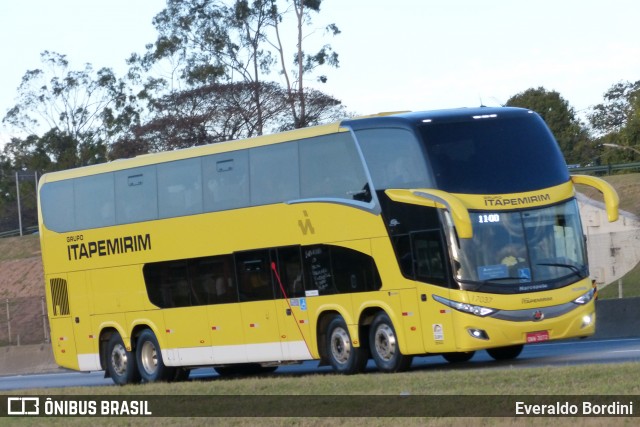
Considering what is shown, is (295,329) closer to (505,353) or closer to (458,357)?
(458,357)

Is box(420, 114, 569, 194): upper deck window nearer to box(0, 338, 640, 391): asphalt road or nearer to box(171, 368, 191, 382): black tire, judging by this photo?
box(0, 338, 640, 391): asphalt road

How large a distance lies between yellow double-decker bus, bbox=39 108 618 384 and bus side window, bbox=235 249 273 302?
37mm

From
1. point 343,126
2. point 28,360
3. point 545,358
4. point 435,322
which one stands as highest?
point 343,126

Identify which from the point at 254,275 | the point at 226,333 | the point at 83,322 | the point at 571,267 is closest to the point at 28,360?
the point at 83,322

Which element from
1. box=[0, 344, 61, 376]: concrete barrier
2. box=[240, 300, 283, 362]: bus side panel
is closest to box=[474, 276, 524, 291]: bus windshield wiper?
box=[240, 300, 283, 362]: bus side panel

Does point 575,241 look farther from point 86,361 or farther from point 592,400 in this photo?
point 86,361

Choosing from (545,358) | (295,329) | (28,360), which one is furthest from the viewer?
(28,360)

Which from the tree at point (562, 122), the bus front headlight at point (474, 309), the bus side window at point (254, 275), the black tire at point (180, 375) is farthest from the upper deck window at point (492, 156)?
the tree at point (562, 122)

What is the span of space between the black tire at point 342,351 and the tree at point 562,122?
75.1 m

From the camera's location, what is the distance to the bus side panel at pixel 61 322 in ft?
90.2

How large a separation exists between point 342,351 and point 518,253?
376 cm

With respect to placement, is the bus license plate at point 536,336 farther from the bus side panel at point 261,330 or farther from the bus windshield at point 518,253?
Answer: the bus side panel at point 261,330

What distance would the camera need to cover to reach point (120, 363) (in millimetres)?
26484

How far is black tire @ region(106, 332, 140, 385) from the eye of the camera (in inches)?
1032
